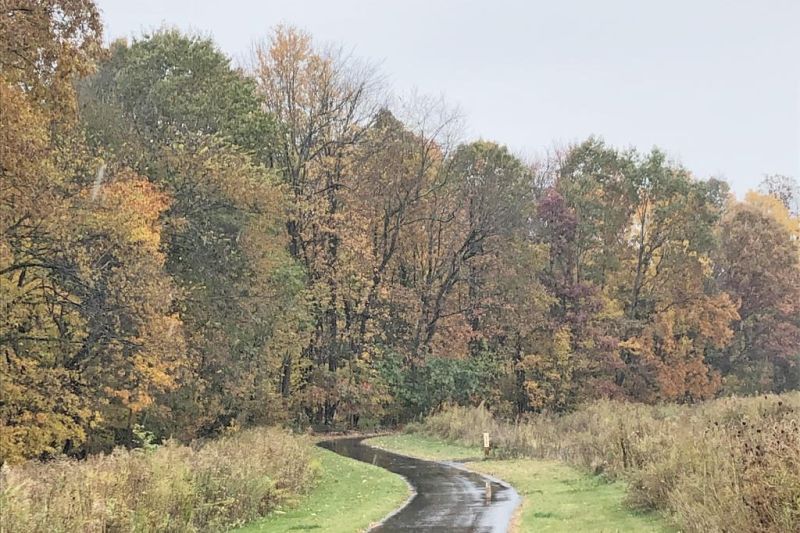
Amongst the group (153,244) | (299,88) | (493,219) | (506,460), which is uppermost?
(299,88)

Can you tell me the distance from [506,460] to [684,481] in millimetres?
14487

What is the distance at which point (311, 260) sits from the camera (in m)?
44.8

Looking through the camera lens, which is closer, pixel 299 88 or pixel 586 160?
pixel 299 88

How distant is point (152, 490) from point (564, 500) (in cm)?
852

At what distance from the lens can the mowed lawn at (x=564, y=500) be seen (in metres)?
12.8

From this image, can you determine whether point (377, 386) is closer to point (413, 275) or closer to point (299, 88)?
point (413, 275)

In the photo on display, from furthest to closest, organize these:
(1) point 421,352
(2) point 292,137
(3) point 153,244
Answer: (1) point 421,352, (2) point 292,137, (3) point 153,244

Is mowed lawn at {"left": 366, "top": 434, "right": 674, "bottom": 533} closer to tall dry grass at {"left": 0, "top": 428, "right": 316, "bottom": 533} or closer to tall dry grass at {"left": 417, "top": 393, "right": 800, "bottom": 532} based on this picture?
tall dry grass at {"left": 417, "top": 393, "right": 800, "bottom": 532}

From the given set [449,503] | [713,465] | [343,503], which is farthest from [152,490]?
[713,465]

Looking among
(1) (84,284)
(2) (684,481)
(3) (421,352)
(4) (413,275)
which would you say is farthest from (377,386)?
(2) (684,481)

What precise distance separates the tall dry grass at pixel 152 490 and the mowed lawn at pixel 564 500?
5879 millimetres

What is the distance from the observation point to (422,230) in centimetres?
5162

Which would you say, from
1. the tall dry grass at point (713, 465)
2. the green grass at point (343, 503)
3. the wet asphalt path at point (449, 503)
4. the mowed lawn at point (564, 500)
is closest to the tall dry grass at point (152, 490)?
the green grass at point (343, 503)

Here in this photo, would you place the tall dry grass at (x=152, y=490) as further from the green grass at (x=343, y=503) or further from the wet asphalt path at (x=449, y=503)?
the wet asphalt path at (x=449, y=503)
